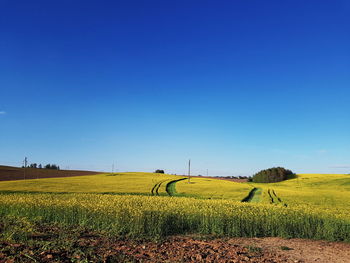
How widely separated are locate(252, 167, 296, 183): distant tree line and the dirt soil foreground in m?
70.9

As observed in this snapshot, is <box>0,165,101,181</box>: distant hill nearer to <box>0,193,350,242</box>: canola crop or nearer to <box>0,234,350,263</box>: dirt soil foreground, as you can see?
<box>0,193,350,242</box>: canola crop

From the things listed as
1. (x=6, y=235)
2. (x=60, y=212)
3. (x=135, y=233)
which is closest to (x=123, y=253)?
(x=135, y=233)

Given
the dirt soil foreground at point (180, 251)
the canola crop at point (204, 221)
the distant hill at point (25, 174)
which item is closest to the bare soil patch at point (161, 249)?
the dirt soil foreground at point (180, 251)

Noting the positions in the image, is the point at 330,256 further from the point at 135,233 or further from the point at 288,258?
the point at 135,233

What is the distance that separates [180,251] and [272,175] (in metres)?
77.0

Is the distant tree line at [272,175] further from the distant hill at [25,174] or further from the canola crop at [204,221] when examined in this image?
the canola crop at [204,221]

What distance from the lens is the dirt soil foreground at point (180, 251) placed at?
33.0ft

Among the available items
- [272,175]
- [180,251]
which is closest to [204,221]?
[180,251]

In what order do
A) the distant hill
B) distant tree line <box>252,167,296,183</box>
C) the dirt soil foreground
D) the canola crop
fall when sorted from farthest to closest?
distant tree line <box>252,167,296,183</box>, the distant hill, the canola crop, the dirt soil foreground

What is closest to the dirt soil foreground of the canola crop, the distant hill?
the canola crop

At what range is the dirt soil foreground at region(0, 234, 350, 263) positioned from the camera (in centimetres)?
1006

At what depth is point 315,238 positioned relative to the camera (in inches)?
641

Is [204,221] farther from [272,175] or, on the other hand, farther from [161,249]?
[272,175]

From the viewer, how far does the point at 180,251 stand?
1138 centimetres
